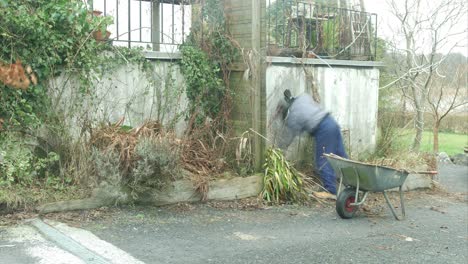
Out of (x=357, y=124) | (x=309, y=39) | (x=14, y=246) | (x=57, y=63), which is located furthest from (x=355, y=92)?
(x=14, y=246)

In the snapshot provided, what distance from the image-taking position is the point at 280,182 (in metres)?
8.01

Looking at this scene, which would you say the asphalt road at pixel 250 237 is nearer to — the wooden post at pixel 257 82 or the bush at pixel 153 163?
the bush at pixel 153 163

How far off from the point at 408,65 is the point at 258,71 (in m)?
4.83

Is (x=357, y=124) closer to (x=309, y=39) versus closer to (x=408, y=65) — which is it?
(x=309, y=39)

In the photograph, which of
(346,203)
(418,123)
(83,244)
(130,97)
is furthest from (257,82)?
(418,123)

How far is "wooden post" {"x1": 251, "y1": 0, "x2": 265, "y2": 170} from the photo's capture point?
322 inches

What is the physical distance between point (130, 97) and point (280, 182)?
250cm

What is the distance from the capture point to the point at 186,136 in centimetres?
783

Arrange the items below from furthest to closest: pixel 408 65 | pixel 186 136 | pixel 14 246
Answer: pixel 408 65 → pixel 186 136 → pixel 14 246

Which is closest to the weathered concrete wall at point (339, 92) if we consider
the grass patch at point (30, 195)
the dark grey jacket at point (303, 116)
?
the dark grey jacket at point (303, 116)

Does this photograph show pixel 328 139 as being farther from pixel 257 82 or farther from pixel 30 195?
pixel 30 195

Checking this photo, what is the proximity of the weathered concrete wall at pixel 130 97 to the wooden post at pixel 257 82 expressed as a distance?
1.07 meters

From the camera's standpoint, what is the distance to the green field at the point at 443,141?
410 inches

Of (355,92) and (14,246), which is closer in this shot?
(14,246)
